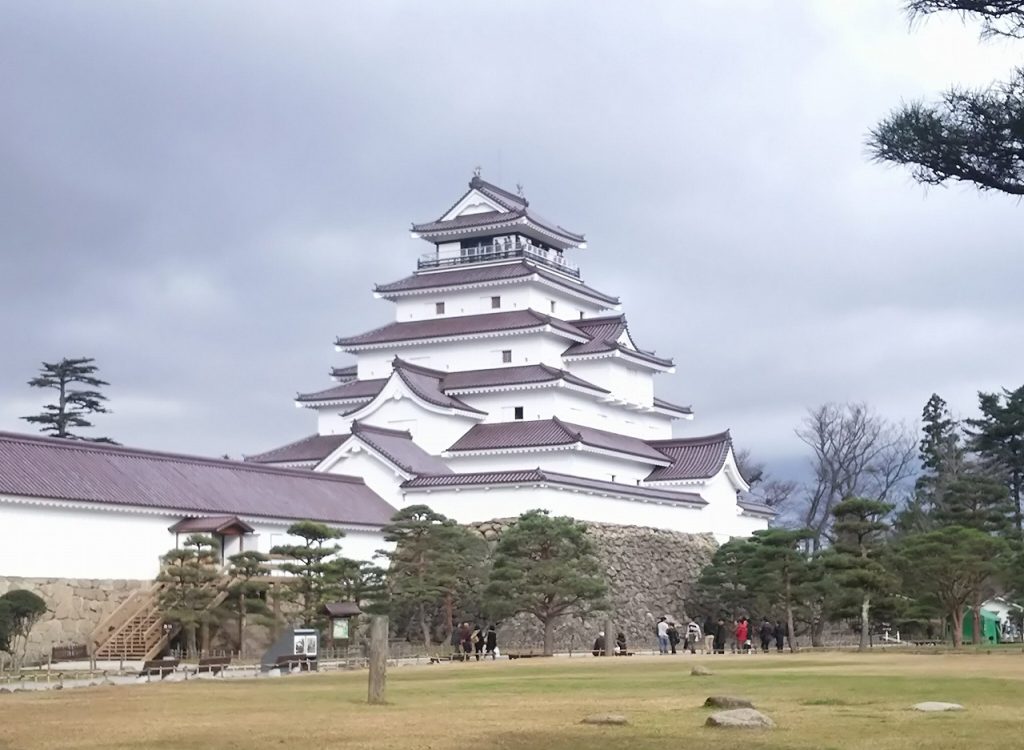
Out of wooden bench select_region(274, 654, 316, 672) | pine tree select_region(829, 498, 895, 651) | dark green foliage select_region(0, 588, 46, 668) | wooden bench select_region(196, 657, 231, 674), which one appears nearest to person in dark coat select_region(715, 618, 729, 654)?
pine tree select_region(829, 498, 895, 651)

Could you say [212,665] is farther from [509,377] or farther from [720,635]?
[509,377]

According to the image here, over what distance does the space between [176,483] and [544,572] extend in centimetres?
1027

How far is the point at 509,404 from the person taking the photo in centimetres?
4909

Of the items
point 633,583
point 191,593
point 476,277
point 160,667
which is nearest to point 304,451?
point 476,277

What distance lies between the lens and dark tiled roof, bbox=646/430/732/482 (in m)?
50.1

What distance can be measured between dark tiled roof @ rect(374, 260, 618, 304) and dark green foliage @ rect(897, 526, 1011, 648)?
18.6 meters

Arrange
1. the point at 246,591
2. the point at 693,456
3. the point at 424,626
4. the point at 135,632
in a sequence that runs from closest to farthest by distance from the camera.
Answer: the point at 135,632
the point at 246,591
the point at 424,626
the point at 693,456

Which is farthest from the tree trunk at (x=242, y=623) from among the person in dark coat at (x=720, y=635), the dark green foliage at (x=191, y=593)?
the person in dark coat at (x=720, y=635)

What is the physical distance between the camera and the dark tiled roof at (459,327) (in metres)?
49.9

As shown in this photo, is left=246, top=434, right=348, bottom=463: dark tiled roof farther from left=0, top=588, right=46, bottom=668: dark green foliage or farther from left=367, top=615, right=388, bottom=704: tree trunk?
left=367, top=615, right=388, bottom=704: tree trunk

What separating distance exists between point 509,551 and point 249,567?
290 inches

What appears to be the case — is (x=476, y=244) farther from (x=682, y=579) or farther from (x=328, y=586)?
(x=328, y=586)

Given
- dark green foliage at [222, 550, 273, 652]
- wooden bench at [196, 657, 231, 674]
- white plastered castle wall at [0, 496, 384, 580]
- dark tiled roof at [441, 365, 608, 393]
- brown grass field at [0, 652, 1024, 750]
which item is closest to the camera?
brown grass field at [0, 652, 1024, 750]

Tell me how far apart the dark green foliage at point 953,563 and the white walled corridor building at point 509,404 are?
10811mm
